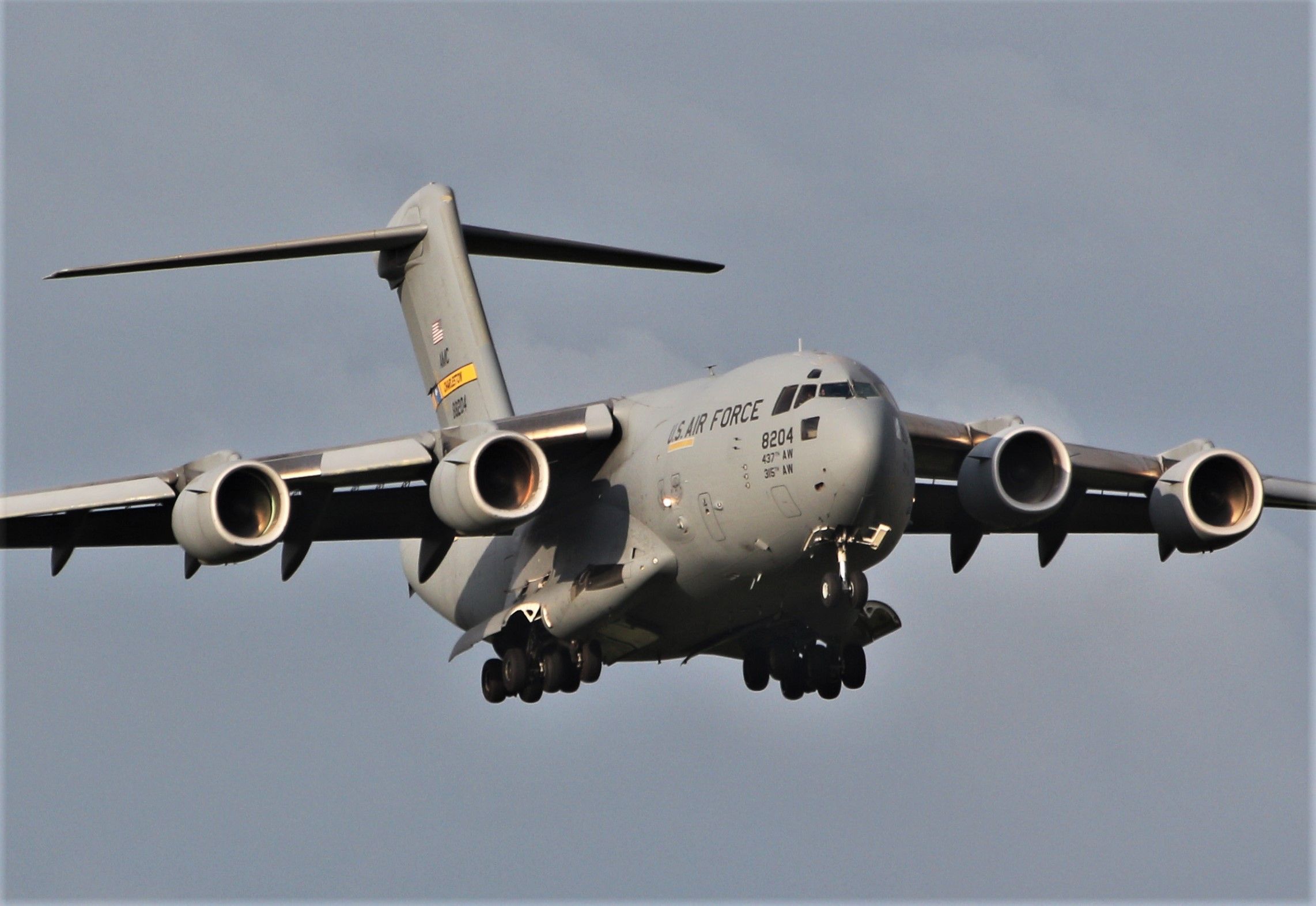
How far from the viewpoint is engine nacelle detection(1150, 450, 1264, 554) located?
19.8 meters

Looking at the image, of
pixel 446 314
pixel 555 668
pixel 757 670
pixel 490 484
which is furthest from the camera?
pixel 446 314

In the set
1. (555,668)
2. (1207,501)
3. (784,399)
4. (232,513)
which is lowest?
(555,668)

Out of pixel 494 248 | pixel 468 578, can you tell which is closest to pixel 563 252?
pixel 494 248

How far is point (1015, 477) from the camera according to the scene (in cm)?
1952

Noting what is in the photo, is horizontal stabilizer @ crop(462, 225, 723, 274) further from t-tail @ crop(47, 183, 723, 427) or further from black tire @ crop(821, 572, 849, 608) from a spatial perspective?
black tire @ crop(821, 572, 849, 608)

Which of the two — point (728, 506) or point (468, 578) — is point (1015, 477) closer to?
point (728, 506)

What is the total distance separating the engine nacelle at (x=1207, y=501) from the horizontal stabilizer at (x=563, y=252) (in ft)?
17.4

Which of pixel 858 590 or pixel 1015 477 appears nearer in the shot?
pixel 858 590

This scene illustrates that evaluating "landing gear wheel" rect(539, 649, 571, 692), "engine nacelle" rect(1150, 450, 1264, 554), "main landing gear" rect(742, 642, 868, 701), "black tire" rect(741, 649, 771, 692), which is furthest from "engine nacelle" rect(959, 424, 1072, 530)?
"landing gear wheel" rect(539, 649, 571, 692)

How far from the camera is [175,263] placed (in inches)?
798

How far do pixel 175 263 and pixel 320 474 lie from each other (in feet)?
10.1

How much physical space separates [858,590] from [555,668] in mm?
3344

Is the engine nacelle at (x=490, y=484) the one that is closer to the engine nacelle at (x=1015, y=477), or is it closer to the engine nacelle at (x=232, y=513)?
the engine nacelle at (x=232, y=513)

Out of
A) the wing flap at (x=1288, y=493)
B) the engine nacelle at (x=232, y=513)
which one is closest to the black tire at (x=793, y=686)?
the wing flap at (x=1288, y=493)
